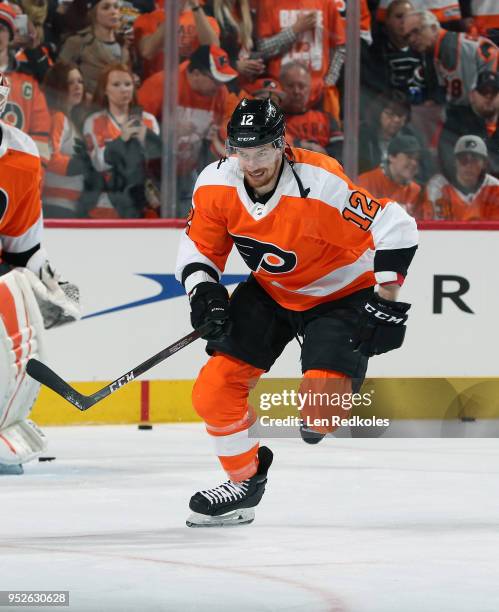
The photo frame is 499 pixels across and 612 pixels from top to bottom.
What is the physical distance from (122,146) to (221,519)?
262cm

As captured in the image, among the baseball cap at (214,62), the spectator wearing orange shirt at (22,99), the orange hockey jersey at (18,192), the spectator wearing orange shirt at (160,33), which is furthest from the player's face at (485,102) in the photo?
the orange hockey jersey at (18,192)

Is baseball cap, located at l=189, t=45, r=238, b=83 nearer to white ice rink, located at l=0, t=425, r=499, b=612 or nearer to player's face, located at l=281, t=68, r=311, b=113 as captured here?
player's face, located at l=281, t=68, r=311, b=113

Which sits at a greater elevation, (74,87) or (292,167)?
(292,167)

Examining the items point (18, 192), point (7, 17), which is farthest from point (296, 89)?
point (18, 192)

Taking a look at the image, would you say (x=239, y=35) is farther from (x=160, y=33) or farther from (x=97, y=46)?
(x=97, y=46)

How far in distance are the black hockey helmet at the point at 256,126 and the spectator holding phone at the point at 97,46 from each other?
8.05ft

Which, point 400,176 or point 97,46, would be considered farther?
point 400,176

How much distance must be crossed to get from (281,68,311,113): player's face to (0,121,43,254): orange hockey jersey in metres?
1.67

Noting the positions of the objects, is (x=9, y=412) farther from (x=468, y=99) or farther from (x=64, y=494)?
(x=468, y=99)

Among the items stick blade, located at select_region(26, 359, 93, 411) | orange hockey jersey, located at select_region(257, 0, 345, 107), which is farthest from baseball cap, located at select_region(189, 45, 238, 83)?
stick blade, located at select_region(26, 359, 93, 411)

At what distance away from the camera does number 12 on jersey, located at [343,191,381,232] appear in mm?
3811

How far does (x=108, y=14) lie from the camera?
20.1ft

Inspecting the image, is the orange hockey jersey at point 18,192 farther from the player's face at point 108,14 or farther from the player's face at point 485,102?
the player's face at point 485,102

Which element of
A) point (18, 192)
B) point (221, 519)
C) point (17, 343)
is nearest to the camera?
point (221, 519)
